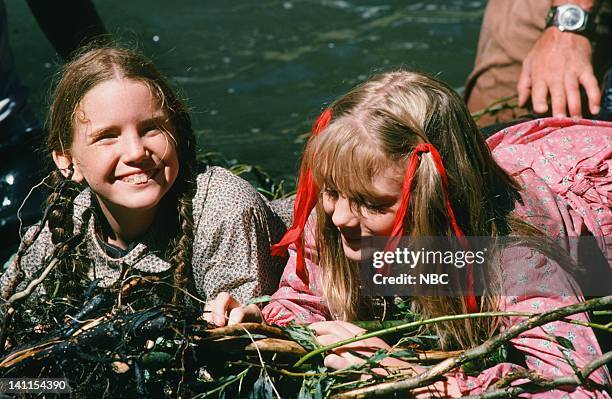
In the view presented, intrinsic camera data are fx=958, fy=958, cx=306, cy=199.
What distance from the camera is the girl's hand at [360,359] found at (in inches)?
85.5

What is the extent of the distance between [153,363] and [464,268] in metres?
0.81

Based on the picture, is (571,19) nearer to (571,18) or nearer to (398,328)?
(571,18)

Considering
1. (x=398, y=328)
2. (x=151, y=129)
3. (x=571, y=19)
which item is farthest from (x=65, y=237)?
(x=571, y=19)

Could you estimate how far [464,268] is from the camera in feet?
7.86

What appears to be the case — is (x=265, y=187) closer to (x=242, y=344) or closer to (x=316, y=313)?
(x=316, y=313)

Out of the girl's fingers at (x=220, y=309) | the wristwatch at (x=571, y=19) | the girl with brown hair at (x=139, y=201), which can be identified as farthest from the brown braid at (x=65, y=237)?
the wristwatch at (x=571, y=19)

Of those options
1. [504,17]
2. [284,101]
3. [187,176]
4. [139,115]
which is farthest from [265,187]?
[284,101]

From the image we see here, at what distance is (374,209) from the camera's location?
2.29 metres

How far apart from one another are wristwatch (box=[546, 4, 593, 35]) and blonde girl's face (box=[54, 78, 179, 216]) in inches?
62.8

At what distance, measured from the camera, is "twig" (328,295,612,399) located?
197 cm

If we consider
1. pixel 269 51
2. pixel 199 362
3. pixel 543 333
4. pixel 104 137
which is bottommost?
pixel 269 51

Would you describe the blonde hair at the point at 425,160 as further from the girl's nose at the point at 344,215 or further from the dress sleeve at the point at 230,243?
the dress sleeve at the point at 230,243

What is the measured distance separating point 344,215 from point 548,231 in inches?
21.4

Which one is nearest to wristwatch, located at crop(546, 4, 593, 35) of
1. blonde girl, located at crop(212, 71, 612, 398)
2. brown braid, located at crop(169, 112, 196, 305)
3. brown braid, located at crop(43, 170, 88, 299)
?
blonde girl, located at crop(212, 71, 612, 398)
